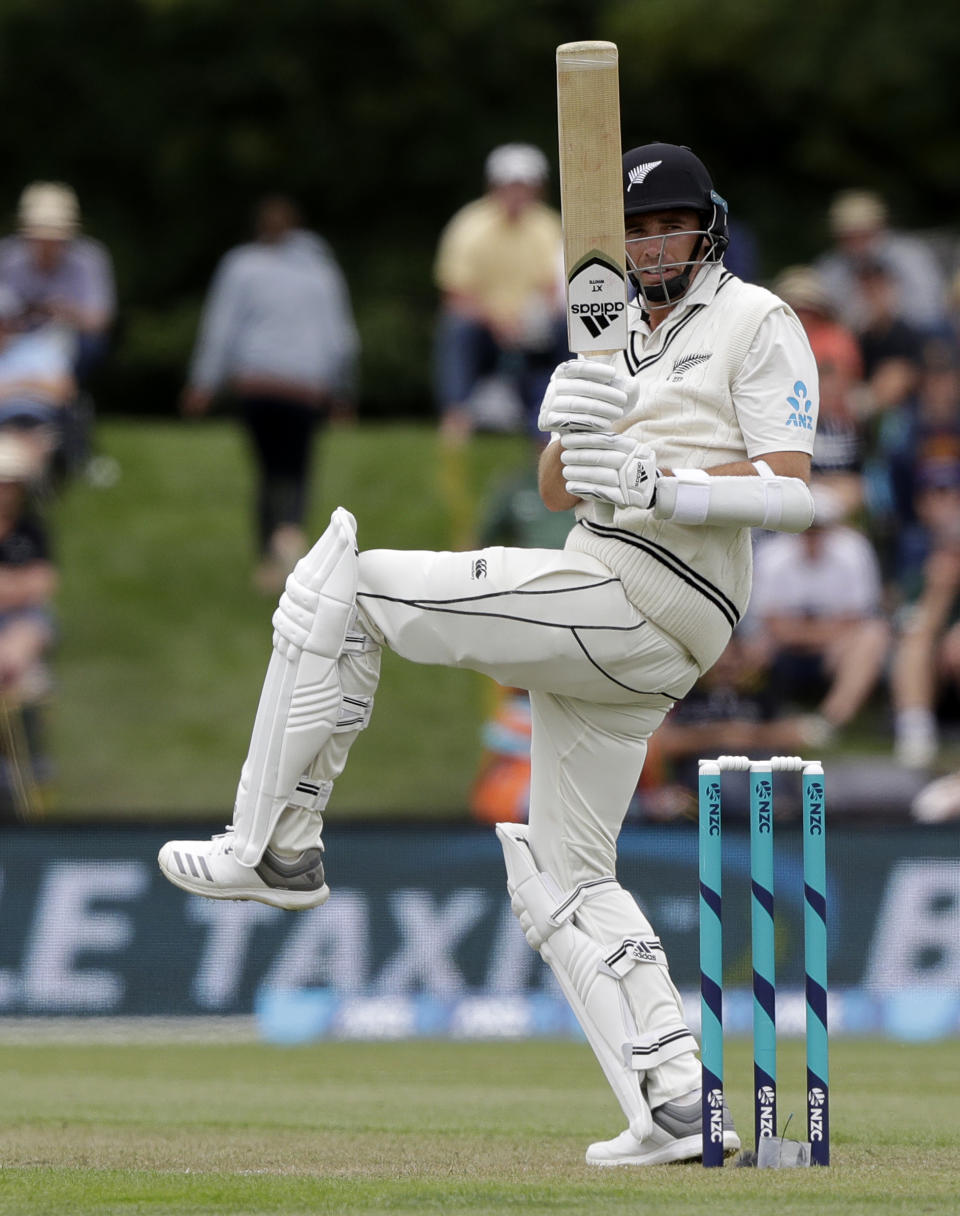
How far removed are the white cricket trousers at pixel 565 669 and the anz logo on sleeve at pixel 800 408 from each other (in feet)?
1.91

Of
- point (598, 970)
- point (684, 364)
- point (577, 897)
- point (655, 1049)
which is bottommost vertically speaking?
point (655, 1049)

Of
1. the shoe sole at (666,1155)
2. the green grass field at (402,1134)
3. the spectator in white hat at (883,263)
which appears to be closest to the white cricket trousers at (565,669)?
the shoe sole at (666,1155)

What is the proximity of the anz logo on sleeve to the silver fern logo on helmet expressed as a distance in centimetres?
65

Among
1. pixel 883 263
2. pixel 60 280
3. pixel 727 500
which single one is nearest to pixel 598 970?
pixel 727 500

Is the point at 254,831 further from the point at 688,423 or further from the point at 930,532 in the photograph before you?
the point at 930,532

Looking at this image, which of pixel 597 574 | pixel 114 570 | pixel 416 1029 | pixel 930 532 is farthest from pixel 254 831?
pixel 114 570

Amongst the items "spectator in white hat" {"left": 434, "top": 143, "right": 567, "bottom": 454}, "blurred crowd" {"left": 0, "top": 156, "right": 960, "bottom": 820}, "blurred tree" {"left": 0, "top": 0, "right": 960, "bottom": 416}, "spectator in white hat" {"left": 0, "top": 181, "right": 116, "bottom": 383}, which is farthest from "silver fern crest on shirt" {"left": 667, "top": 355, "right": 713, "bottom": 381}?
"blurred tree" {"left": 0, "top": 0, "right": 960, "bottom": 416}

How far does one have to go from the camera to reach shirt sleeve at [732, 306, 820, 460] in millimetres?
5262

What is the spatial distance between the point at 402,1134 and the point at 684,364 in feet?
A: 7.62

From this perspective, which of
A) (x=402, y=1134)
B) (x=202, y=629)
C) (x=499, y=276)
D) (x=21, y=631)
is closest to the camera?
(x=402, y=1134)

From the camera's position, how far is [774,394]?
17.3ft

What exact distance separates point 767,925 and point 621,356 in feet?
4.81

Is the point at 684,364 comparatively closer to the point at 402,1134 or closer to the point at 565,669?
the point at 565,669

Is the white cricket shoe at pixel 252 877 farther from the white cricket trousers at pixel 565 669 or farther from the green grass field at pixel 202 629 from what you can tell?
the green grass field at pixel 202 629
